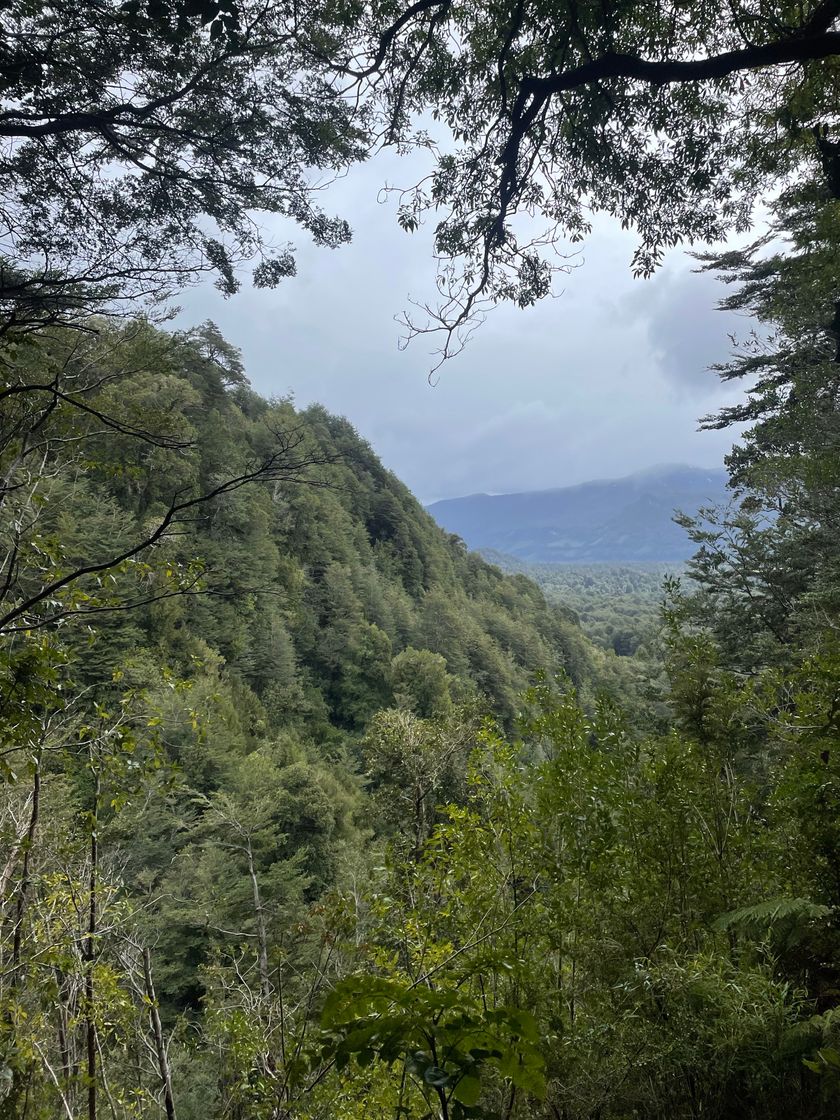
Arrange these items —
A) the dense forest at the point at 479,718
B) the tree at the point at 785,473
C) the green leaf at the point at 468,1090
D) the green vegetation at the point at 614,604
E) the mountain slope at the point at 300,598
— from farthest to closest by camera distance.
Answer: the green vegetation at the point at 614,604 → the mountain slope at the point at 300,598 → the tree at the point at 785,473 → the dense forest at the point at 479,718 → the green leaf at the point at 468,1090

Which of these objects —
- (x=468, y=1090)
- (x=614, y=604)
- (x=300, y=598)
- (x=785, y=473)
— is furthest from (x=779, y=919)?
(x=614, y=604)

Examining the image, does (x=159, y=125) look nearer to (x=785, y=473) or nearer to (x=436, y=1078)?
(x=436, y=1078)

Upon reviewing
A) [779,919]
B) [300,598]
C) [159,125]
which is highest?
[159,125]

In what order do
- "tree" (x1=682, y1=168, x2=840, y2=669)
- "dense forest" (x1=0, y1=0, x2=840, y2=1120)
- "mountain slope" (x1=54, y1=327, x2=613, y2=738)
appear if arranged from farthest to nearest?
"mountain slope" (x1=54, y1=327, x2=613, y2=738)
"tree" (x1=682, y1=168, x2=840, y2=669)
"dense forest" (x1=0, y1=0, x2=840, y2=1120)

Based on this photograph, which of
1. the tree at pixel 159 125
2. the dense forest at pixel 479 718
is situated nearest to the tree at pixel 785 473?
the dense forest at pixel 479 718

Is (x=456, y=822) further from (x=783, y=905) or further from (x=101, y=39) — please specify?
(x=101, y=39)

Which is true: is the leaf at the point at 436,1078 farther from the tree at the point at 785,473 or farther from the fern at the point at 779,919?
the tree at the point at 785,473

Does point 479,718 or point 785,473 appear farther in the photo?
point 785,473

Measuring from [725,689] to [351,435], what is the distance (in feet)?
185

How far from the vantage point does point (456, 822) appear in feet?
10.5

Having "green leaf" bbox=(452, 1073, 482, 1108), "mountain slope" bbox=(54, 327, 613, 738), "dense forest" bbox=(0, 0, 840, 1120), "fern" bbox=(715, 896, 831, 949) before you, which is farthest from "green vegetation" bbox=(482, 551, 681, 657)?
"green leaf" bbox=(452, 1073, 482, 1108)

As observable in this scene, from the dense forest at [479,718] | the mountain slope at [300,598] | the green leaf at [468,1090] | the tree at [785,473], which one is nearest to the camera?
the green leaf at [468,1090]

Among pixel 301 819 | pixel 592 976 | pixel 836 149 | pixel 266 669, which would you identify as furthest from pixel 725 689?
pixel 266 669

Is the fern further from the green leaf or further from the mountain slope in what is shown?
the mountain slope
